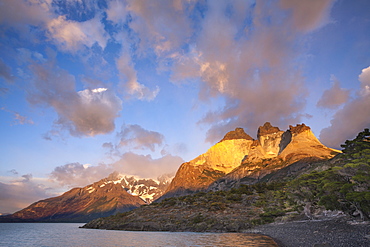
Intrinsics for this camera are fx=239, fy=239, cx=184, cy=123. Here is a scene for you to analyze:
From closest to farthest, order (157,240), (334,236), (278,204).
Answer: (334,236)
(157,240)
(278,204)

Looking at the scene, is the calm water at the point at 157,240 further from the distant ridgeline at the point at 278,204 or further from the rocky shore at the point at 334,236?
the distant ridgeline at the point at 278,204

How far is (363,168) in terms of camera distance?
39.2 metres

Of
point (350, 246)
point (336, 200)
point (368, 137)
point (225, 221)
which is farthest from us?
point (225, 221)

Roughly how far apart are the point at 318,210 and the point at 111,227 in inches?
3387

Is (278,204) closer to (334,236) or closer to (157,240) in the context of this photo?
(157,240)

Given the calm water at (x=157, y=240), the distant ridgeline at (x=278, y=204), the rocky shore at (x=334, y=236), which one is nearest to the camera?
the rocky shore at (x=334, y=236)

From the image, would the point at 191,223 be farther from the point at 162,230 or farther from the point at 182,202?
the point at 182,202

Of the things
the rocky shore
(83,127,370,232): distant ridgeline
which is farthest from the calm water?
(83,127,370,232): distant ridgeline

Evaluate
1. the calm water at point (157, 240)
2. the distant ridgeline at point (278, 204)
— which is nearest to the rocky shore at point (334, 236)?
the distant ridgeline at point (278, 204)

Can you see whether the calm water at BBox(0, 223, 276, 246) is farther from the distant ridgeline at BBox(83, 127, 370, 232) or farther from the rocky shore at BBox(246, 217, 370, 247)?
the distant ridgeline at BBox(83, 127, 370, 232)

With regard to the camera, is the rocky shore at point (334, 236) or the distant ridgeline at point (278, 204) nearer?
the rocky shore at point (334, 236)

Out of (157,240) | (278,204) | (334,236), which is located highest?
(278,204)

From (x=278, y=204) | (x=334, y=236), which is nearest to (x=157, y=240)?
(x=334, y=236)

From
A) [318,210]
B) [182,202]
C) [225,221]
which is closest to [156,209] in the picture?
[182,202]
